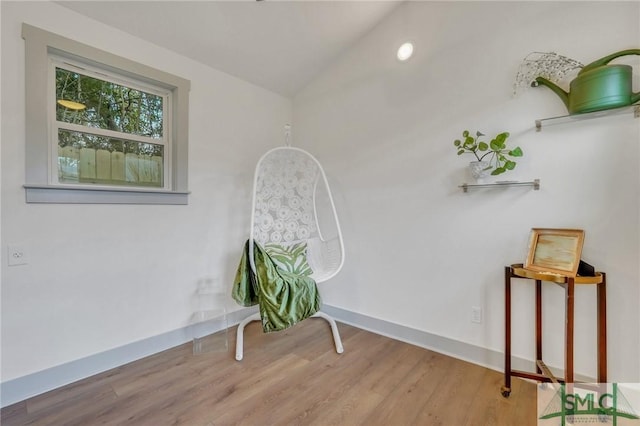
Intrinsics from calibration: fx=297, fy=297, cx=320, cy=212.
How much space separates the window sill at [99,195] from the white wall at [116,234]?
0.14 feet

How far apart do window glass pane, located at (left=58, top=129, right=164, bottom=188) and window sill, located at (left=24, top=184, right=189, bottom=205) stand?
0.45 feet

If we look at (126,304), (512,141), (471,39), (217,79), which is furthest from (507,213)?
(126,304)

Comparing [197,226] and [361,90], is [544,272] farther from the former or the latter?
[197,226]

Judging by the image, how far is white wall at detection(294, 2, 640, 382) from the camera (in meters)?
1.65

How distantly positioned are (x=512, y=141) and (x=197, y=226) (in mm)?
2399

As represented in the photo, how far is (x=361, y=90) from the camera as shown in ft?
8.82

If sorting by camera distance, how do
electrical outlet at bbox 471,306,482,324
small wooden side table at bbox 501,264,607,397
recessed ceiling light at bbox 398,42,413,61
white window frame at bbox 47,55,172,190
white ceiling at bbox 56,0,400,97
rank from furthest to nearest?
recessed ceiling light at bbox 398,42,413,61, electrical outlet at bbox 471,306,482,324, white ceiling at bbox 56,0,400,97, white window frame at bbox 47,55,172,190, small wooden side table at bbox 501,264,607,397

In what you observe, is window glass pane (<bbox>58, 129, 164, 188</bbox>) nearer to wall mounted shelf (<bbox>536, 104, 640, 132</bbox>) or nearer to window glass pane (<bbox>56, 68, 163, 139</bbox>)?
window glass pane (<bbox>56, 68, 163, 139</bbox>)

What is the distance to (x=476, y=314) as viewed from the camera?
2.11 meters

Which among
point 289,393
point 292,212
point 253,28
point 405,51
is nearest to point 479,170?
point 405,51

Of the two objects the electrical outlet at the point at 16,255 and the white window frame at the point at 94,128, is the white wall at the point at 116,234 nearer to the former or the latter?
the electrical outlet at the point at 16,255

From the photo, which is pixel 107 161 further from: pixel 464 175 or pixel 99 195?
pixel 464 175

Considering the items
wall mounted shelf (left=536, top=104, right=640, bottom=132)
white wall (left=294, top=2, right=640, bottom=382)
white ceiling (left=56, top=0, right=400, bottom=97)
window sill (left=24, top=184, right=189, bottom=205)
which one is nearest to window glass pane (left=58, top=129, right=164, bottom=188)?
window sill (left=24, top=184, right=189, bottom=205)

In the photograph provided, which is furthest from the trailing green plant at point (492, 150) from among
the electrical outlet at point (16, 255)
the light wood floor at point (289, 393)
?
the electrical outlet at point (16, 255)
